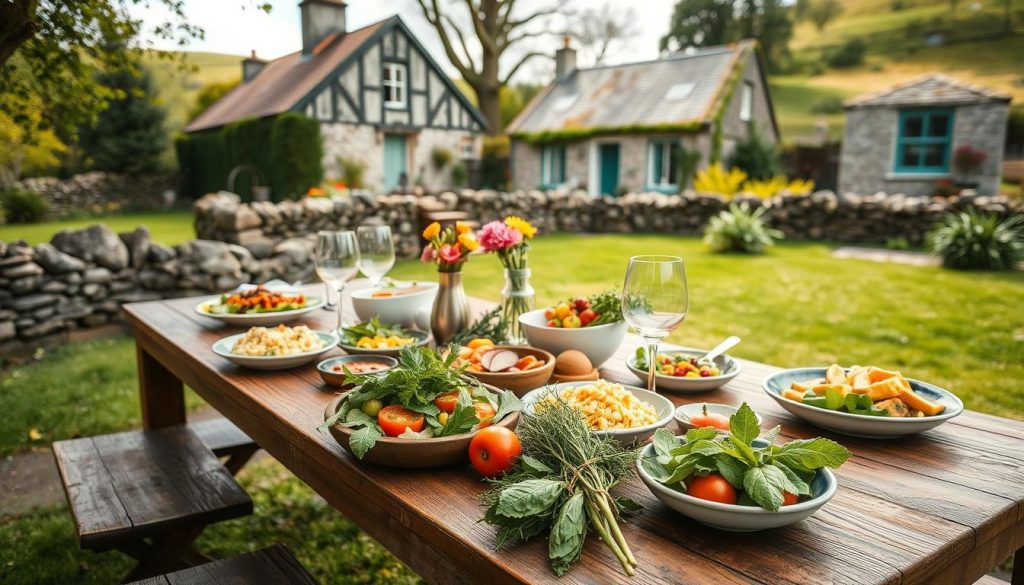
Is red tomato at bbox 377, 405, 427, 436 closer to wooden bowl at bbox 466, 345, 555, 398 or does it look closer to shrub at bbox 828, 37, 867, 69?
wooden bowl at bbox 466, 345, 555, 398

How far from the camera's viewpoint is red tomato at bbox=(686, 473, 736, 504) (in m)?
1.05

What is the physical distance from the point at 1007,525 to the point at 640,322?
0.78 meters

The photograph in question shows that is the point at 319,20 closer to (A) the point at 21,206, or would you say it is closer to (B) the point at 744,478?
(A) the point at 21,206

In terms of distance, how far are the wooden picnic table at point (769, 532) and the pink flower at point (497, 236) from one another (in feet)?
2.13

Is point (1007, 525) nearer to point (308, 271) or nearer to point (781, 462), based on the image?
point (781, 462)

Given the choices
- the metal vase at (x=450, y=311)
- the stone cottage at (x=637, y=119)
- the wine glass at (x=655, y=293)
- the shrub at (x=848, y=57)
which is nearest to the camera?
the wine glass at (x=655, y=293)

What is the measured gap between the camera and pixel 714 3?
37.6 metres

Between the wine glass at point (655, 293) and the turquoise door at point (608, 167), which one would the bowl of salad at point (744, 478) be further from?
the turquoise door at point (608, 167)

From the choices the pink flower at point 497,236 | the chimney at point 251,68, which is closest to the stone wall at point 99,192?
the chimney at point 251,68

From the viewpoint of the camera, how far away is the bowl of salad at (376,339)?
206 cm

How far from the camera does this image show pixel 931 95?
16.0 meters

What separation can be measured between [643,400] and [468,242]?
0.86 meters

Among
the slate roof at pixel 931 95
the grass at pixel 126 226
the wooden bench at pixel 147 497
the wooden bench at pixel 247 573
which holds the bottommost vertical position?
the wooden bench at pixel 147 497

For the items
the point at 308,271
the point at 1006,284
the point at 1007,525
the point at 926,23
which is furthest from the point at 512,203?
the point at 926,23
